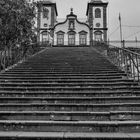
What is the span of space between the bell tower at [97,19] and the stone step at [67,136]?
3558cm

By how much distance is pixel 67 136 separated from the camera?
419 centimetres

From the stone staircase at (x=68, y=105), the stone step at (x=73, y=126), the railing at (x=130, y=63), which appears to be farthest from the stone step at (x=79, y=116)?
the railing at (x=130, y=63)

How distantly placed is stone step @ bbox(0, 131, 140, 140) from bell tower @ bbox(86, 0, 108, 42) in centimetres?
3558

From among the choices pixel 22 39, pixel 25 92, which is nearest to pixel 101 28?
pixel 22 39

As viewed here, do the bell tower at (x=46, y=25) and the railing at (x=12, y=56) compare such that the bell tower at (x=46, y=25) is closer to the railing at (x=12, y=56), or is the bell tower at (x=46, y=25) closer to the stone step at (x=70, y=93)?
the railing at (x=12, y=56)

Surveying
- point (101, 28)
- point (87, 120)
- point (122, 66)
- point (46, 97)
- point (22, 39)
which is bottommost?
point (87, 120)

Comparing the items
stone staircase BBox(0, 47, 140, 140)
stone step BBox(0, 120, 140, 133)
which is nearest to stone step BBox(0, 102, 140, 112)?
stone staircase BBox(0, 47, 140, 140)

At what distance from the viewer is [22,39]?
11867mm

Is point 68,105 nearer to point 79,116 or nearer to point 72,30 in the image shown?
point 79,116

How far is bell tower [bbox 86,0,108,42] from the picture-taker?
39906 millimetres

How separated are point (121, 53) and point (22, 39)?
213 inches

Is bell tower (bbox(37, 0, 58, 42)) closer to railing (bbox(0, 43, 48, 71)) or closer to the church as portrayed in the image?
the church

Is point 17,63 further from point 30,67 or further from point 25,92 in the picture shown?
point 25,92

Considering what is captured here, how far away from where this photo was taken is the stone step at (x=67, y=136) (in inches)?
163
